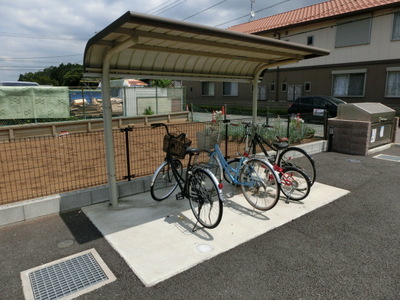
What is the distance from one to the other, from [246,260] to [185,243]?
2.35 ft

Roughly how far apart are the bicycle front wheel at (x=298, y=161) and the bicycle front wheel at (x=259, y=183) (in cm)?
56

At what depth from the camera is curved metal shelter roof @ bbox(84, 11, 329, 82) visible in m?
2.94

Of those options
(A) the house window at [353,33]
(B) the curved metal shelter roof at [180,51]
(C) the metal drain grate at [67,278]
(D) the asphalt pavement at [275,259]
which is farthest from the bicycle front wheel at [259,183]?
(A) the house window at [353,33]

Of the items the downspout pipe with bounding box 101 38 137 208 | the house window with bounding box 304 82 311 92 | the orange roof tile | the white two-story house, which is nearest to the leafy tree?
the orange roof tile

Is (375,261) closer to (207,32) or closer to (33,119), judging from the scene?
(207,32)

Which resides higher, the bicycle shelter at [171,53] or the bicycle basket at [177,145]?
the bicycle shelter at [171,53]

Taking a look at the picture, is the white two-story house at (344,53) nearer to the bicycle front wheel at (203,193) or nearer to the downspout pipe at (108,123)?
the bicycle front wheel at (203,193)

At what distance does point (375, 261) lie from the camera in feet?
9.32

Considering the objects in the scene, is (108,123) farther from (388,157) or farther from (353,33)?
(353,33)

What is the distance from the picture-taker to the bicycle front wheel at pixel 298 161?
178 inches

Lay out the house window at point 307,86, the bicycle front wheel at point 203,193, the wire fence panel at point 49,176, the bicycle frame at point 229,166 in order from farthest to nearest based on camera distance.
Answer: the house window at point 307,86 → the wire fence panel at point 49,176 → the bicycle frame at point 229,166 → the bicycle front wheel at point 203,193

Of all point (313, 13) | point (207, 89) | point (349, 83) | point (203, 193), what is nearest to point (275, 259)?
point (203, 193)

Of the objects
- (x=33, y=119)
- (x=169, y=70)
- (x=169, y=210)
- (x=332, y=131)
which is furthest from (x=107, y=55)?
(x=33, y=119)

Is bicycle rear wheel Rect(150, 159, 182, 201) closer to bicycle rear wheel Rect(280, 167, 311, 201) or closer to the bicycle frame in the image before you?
the bicycle frame
